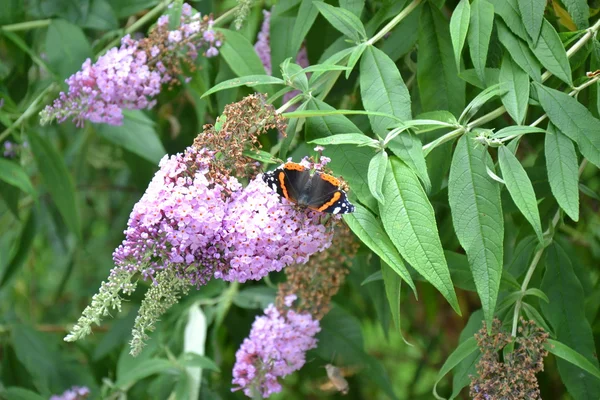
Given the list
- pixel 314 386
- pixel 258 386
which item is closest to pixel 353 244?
pixel 258 386

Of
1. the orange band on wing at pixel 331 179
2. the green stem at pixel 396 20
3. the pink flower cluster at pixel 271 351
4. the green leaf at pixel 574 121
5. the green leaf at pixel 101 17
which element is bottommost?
the pink flower cluster at pixel 271 351

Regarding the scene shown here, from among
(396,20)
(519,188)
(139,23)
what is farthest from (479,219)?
(139,23)

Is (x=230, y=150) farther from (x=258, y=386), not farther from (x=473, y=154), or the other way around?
(x=258, y=386)

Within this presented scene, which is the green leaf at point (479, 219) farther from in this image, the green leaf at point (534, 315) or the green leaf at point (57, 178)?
the green leaf at point (57, 178)

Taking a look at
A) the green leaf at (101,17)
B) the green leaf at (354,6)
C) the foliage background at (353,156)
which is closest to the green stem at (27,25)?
the foliage background at (353,156)

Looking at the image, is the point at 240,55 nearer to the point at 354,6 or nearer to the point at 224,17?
the point at 224,17

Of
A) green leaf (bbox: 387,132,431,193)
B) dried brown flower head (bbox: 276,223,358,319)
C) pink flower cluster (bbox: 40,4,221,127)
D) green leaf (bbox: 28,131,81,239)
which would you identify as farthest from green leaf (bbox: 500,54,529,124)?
green leaf (bbox: 28,131,81,239)

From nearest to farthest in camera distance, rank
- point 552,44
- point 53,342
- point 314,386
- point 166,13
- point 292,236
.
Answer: point 292,236 → point 552,44 → point 166,13 → point 53,342 → point 314,386

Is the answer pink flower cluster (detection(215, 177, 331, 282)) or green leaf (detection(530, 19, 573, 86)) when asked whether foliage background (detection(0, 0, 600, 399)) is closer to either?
green leaf (detection(530, 19, 573, 86))
